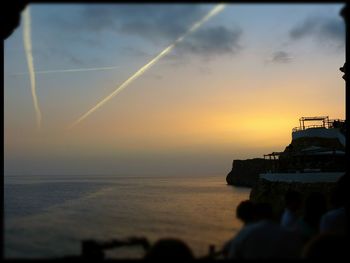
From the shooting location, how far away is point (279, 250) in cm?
558

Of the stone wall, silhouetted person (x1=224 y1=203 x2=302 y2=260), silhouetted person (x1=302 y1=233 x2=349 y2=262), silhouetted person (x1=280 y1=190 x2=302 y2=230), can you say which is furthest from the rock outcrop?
silhouetted person (x1=302 y1=233 x2=349 y2=262)

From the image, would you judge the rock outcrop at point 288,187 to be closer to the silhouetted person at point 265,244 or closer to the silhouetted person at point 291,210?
the silhouetted person at point 291,210

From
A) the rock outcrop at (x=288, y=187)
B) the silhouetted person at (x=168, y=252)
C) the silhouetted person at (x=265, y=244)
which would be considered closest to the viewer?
the silhouetted person at (x=168, y=252)

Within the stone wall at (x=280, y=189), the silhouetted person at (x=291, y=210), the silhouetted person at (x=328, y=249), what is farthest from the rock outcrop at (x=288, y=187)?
the silhouetted person at (x=328, y=249)

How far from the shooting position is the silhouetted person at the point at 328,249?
4.90 metres

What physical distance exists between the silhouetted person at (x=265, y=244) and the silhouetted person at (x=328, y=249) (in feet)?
1.86

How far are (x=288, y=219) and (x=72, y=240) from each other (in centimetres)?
3026

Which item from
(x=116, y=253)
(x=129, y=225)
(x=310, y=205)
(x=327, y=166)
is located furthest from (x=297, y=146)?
(x=310, y=205)

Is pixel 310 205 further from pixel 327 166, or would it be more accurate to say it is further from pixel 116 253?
pixel 327 166

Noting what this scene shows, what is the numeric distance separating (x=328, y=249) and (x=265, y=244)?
30.1 inches

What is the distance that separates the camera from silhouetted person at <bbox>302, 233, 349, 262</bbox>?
4902mm

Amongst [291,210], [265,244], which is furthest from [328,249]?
[291,210]

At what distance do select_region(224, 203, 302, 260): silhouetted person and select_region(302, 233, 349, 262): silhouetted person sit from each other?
0.57 metres

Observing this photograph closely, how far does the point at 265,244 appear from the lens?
553 cm
